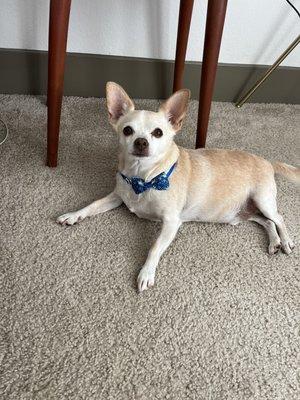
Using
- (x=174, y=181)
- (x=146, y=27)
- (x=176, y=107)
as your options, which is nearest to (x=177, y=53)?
(x=146, y=27)

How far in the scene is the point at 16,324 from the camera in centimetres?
91

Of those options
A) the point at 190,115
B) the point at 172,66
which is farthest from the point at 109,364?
the point at 172,66

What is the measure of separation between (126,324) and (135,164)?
1.37 feet

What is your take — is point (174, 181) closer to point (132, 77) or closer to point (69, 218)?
point (69, 218)

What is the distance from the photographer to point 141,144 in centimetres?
100

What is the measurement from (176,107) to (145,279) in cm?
47

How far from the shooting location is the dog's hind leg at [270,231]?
1.16 m

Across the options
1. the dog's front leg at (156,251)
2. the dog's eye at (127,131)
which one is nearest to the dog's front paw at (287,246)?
the dog's front leg at (156,251)

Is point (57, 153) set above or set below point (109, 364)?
above

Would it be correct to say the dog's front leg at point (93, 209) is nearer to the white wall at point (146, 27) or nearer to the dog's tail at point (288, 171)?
the dog's tail at point (288, 171)

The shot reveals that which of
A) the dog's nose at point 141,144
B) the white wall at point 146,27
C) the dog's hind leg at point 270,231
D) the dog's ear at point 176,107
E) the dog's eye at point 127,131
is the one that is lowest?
the dog's hind leg at point 270,231

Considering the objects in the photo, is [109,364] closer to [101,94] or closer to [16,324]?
[16,324]

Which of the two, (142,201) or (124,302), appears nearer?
(124,302)

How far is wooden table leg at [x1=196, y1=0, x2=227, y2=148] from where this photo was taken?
1163 millimetres
